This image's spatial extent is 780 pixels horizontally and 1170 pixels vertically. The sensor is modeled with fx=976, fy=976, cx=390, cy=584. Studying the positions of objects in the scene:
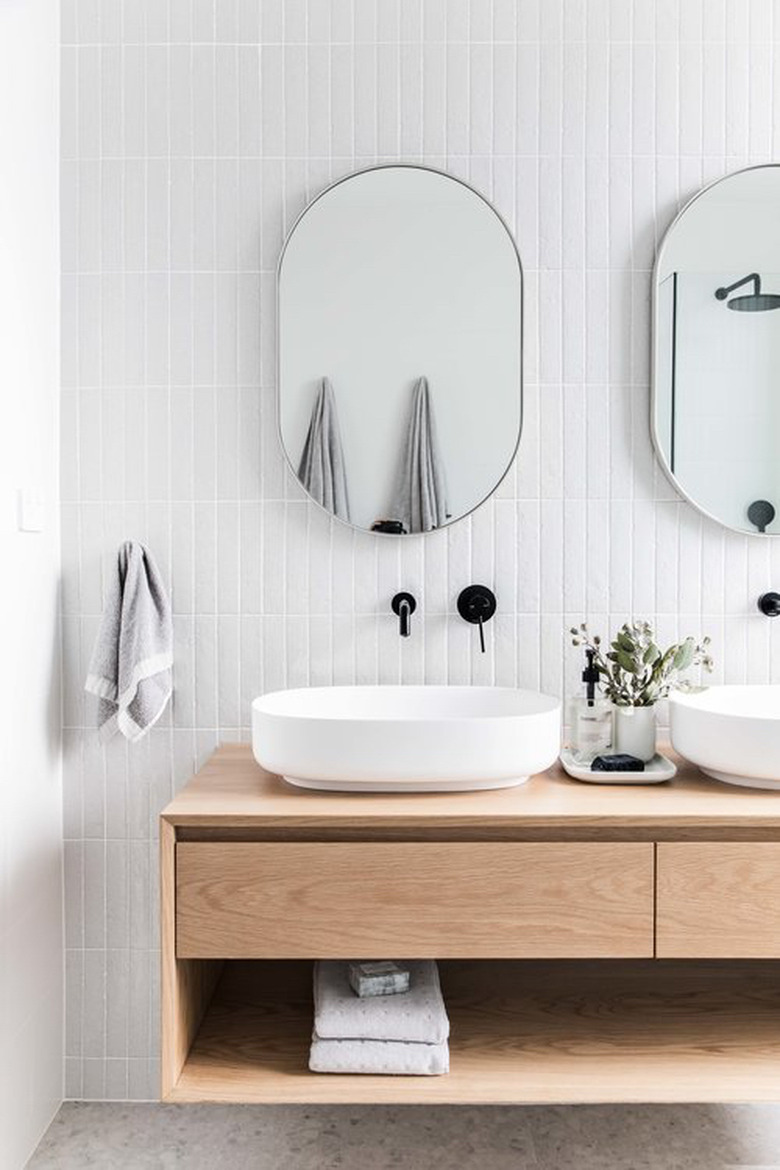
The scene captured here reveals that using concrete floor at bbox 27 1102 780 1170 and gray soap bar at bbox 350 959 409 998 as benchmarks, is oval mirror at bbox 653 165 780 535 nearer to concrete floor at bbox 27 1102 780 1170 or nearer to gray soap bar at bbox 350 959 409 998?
gray soap bar at bbox 350 959 409 998

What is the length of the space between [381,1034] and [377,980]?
0.10m

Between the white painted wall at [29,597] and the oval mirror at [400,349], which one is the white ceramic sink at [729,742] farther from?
the white painted wall at [29,597]

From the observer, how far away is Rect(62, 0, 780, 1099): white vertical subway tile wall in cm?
203

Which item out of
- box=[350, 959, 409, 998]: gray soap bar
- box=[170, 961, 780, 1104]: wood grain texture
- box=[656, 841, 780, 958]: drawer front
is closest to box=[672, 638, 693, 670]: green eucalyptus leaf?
box=[656, 841, 780, 958]: drawer front

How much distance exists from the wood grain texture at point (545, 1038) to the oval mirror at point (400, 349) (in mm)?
933

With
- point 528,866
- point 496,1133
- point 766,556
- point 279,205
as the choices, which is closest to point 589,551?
point 766,556

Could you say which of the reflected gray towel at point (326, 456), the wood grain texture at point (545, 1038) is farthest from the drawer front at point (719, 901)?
the reflected gray towel at point (326, 456)

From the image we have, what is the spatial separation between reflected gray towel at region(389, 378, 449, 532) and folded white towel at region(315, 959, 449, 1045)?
886 millimetres

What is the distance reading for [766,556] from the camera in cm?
205

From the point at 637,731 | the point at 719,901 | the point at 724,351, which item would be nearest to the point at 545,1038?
the point at 719,901

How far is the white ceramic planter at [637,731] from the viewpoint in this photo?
1.79 metres

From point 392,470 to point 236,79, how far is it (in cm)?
87

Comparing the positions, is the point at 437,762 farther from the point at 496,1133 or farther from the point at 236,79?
the point at 236,79

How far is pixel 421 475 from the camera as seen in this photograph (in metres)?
2.01
